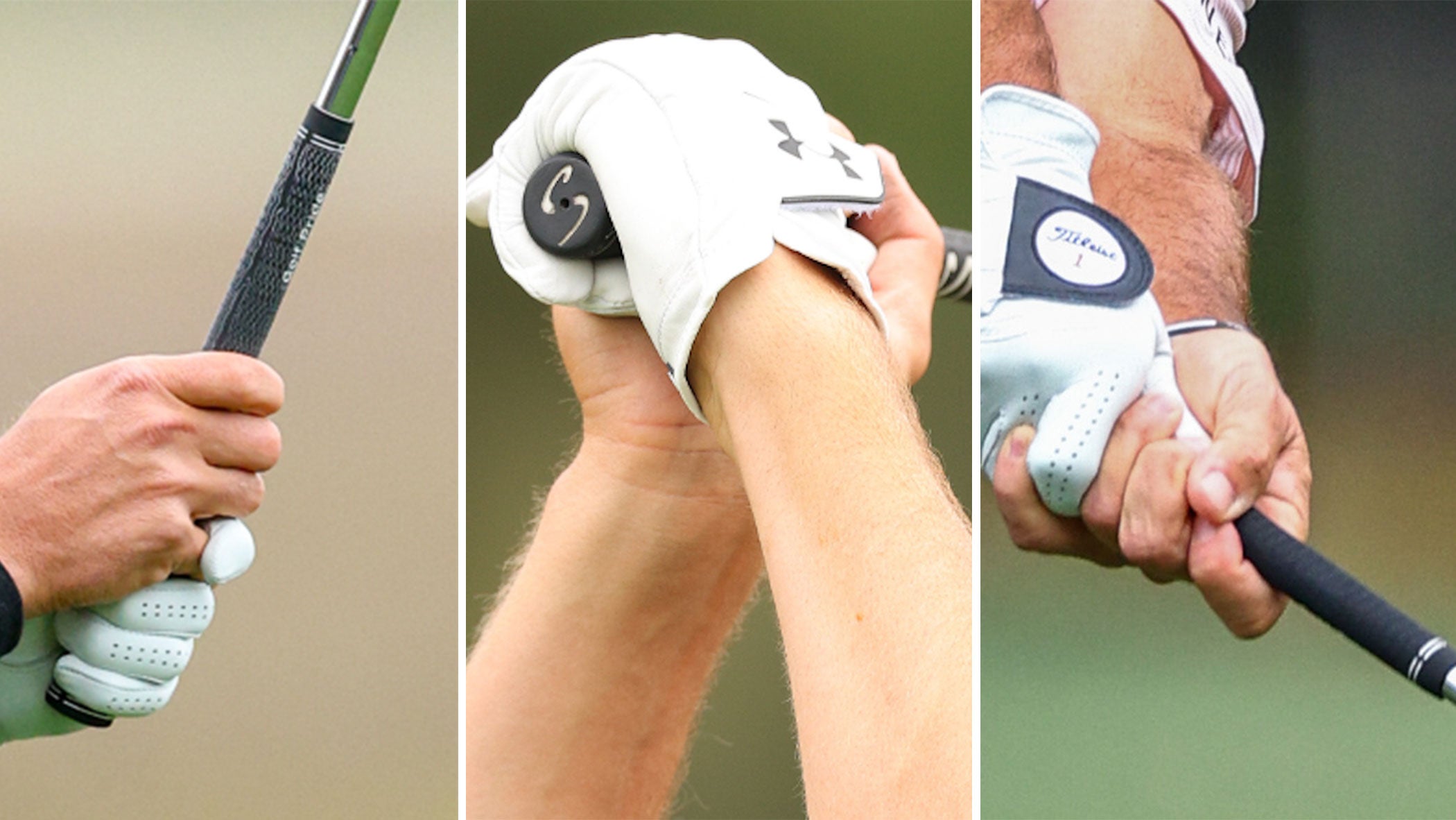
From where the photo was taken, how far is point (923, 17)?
1.07m

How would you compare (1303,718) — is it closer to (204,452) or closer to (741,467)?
(741,467)

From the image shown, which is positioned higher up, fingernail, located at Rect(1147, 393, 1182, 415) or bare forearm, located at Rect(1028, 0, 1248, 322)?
bare forearm, located at Rect(1028, 0, 1248, 322)

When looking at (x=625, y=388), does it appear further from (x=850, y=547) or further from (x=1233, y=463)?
(x=1233, y=463)

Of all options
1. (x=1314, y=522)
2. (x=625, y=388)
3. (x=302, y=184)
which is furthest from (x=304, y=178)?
(x=1314, y=522)

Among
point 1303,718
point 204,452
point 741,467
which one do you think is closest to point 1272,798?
point 1303,718

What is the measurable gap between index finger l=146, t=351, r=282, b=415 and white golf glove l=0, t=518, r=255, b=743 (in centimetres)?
7

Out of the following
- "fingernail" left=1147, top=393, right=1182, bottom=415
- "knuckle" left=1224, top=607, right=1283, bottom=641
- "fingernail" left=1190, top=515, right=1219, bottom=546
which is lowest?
"knuckle" left=1224, top=607, right=1283, bottom=641

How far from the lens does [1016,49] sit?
41.1 inches

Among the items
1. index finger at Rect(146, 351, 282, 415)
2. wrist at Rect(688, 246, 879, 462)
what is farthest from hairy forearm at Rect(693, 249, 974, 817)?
index finger at Rect(146, 351, 282, 415)

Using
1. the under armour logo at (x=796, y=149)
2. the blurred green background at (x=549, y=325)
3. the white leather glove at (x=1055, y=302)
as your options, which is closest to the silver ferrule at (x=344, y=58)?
the under armour logo at (x=796, y=149)

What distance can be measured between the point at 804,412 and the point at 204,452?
376 mm

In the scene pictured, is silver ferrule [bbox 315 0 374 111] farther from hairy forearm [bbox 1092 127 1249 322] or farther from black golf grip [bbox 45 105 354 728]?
hairy forearm [bbox 1092 127 1249 322]

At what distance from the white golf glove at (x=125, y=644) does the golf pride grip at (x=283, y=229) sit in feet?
0.39

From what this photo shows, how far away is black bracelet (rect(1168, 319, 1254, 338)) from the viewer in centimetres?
101
